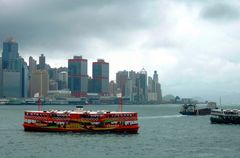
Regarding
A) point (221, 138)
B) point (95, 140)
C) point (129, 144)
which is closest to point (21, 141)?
point (95, 140)

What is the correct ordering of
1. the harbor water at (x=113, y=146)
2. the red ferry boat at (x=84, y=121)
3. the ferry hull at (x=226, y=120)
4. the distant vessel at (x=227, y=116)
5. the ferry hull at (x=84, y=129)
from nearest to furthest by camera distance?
the harbor water at (x=113, y=146), the red ferry boat at (x=84, y=121), the ferry hull at (x=84, y=129), the distant vessel at (x=227, y=116), the ferry hull at (x=226, y=120)

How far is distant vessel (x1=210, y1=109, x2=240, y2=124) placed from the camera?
158 m

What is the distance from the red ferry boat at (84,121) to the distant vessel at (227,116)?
179ft

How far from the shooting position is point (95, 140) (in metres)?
102

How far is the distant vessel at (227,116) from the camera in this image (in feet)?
520

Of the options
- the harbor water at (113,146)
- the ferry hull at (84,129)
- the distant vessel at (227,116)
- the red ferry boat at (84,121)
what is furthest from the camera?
the distant vessel at (227,116)

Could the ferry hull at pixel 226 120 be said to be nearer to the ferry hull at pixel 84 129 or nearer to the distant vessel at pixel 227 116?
the distant vessel at pixel 227 116

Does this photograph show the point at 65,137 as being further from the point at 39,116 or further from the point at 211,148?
the point at 211,148

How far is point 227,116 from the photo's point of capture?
160000 mm

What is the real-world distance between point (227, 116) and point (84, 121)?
6419 centimetres

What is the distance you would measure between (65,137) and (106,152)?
22.8 m

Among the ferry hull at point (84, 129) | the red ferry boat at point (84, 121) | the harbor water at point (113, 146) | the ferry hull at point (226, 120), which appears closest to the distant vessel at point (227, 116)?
the ferry hull at point (226, 120)

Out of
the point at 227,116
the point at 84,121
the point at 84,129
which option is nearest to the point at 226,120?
the point at 227,116

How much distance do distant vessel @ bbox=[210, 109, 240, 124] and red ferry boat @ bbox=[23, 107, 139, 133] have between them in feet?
179
